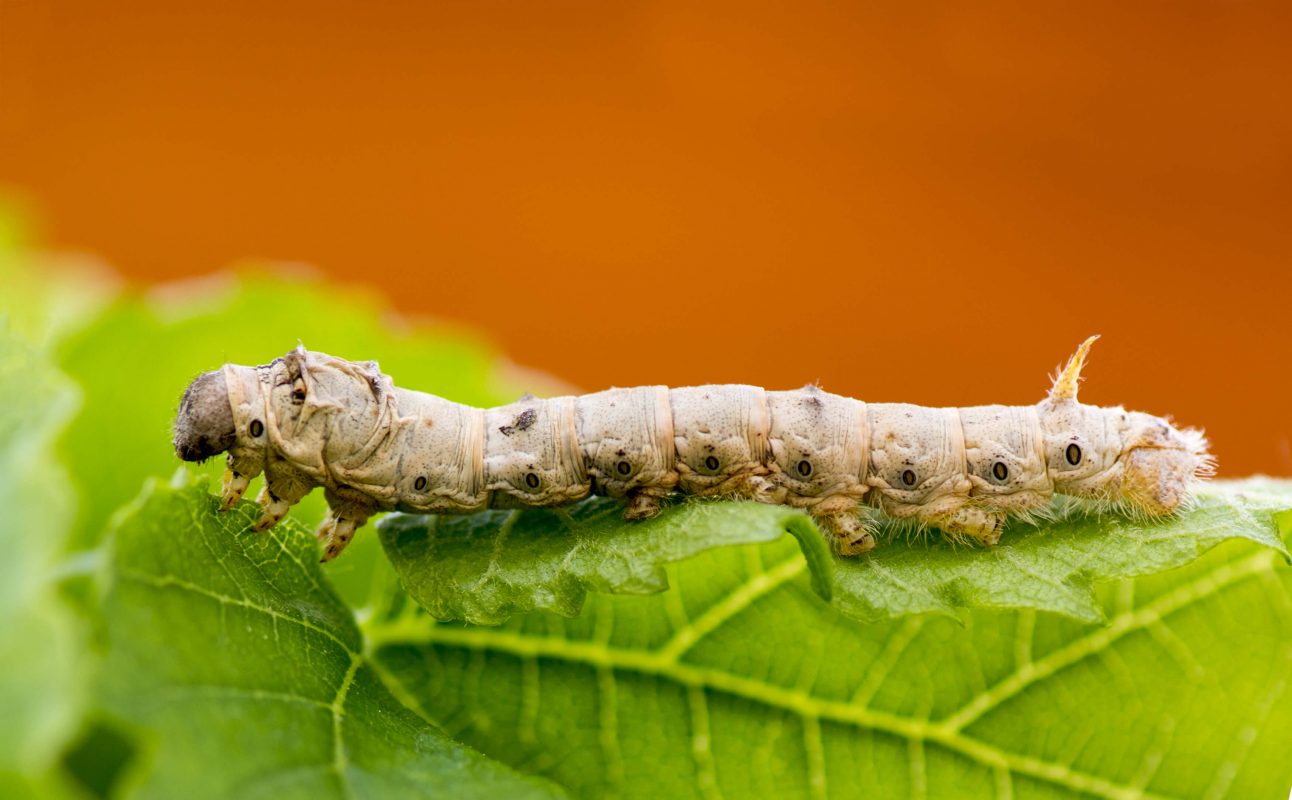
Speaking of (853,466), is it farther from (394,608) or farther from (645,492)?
(394,608)

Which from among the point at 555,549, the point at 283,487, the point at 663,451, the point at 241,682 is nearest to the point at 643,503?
the point at 663,451

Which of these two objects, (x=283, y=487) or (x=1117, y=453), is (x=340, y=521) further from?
(x=1117, y=453)

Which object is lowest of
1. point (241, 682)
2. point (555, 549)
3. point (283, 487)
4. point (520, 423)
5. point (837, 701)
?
point (837, 701)

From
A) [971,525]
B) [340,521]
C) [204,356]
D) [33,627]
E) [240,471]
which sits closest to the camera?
[33,627]

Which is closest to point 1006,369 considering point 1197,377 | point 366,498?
point 1197,377

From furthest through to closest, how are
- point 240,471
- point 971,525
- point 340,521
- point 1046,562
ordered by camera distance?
point 340,521 < point 240,471 < point 971,525 < point 1046,562

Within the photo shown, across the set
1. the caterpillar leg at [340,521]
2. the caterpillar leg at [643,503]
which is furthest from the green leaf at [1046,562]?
the caterpillar leg at [340,521]

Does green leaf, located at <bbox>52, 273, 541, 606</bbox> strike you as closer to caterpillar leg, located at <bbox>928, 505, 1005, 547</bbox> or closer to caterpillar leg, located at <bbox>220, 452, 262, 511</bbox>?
caterpillar leg, located at <bbox>220, 452, 262, 511</bbox>

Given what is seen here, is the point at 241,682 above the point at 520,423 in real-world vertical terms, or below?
below
